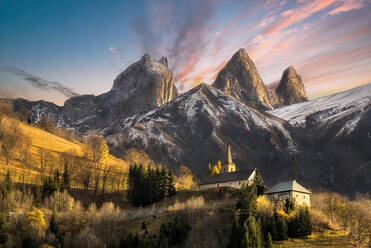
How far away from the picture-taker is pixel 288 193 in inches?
3664

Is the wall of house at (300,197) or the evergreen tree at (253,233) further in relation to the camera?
the wall of house at (300,197)

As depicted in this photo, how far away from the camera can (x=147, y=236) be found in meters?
70.2

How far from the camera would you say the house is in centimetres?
9252

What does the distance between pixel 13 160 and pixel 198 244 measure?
245 ft

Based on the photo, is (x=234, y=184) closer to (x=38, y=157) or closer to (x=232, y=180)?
(x=232, y=180)

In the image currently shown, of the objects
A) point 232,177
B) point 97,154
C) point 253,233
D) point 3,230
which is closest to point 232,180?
point 232,177

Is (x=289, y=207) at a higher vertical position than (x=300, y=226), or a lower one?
higher

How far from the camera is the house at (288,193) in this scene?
92.5 m

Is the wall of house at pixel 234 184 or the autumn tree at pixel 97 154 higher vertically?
the autumn tree at pixel 97 154

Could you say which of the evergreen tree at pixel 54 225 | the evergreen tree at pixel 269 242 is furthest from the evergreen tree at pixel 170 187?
the evergreen tree at pixel 269 242

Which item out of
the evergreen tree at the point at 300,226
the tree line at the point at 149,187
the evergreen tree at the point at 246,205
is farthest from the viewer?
the tree line at the point at 149,187

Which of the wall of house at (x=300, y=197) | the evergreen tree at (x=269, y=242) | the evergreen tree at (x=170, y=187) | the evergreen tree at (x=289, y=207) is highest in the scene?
the evergreen tree at (x=170, y=187)

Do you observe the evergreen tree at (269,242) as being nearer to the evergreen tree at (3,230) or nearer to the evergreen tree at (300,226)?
the evergreen tree at (300,226)

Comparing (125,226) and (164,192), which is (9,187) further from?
(164,192)
